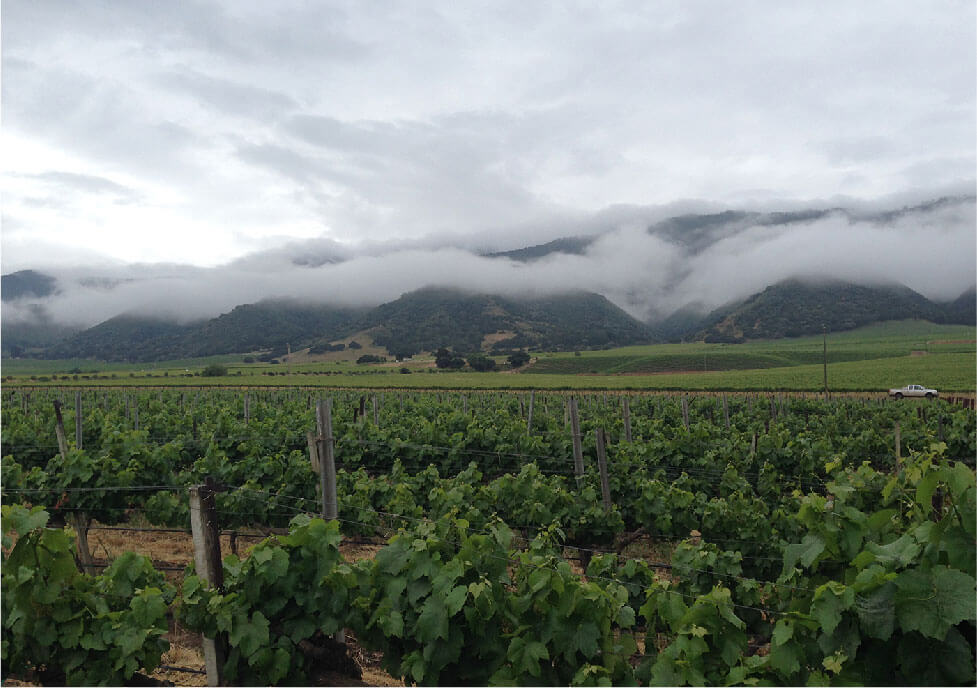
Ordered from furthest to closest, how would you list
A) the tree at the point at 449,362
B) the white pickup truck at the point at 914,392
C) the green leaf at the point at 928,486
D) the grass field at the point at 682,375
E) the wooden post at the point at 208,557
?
the tree at the point at 449,362, the grass field at the point at 682,375, the white pickup truck at the point at 914,392, the wooden post at the point at 208,557, the green leaf at the point at 928,486

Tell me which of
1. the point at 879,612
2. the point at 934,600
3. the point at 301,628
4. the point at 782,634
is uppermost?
Result: the point at 934,600

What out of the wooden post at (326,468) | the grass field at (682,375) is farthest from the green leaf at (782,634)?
the grass field at (682,375)

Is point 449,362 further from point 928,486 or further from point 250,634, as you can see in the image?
point 928,486

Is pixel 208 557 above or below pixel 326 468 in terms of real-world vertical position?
below

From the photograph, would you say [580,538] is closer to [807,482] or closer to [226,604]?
[226,604]

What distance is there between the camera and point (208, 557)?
14.4 ft

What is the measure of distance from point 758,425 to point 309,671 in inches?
782

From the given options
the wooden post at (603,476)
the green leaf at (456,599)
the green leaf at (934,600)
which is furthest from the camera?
the wooden post at (603,476)

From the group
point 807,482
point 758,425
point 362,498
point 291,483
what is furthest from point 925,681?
point 758,425

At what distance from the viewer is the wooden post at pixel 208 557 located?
14.3ft

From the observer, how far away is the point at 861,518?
3744 millimetres

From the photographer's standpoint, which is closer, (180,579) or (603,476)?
(180,579)

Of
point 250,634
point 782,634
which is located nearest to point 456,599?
point 250,634

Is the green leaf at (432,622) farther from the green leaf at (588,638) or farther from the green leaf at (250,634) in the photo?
the green leaf at (250,634)
